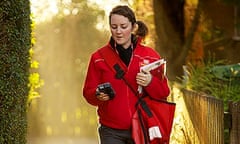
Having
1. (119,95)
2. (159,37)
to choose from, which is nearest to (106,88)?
(119,95)

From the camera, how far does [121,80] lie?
5.01 meters

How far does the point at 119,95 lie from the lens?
5.02m

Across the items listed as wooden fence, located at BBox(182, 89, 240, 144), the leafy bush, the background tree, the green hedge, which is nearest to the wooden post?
wooden fence, located at BBox(182, 89, 240, 144)

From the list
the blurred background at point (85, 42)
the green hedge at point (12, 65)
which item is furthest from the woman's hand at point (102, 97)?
the blurred background at point (85, 42)

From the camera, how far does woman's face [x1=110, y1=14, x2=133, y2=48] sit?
502 cm

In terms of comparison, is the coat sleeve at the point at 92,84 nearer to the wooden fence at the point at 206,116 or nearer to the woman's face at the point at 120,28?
the woman's face at the point at 120,28

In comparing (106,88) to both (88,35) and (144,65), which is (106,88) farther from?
(88,35)

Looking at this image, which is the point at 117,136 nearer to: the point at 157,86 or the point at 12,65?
the point at 157,86

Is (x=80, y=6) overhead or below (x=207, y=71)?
overhead

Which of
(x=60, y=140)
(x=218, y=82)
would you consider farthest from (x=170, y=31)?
(x=218, y=82)

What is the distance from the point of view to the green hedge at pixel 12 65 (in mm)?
5031

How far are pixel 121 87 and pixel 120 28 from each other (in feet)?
1.49

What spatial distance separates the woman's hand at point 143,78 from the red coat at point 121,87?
0.14 feet

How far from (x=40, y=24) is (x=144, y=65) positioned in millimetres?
13779
